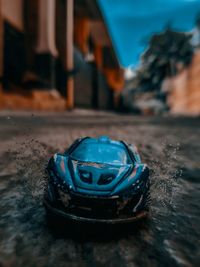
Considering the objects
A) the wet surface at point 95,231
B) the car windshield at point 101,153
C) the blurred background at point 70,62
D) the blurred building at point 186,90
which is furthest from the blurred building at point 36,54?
the blurred building at point 186,90

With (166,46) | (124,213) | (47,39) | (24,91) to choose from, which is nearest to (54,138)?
(124,213)

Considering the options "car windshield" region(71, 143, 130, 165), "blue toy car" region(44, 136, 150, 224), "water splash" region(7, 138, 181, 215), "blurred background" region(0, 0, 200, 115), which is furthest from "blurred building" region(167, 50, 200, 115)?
"blue toy car" region(44, 136, 150, 224)

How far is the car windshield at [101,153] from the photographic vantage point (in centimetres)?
352

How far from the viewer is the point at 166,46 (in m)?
70.3

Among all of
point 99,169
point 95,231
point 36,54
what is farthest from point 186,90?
point 95,231

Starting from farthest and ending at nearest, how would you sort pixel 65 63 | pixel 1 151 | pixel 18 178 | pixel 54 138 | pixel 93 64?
pixel 93 64, pixel 65 63, pixel 54 138, pixel 1 151, pixel 18 178

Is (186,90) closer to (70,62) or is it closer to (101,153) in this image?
(70,62)

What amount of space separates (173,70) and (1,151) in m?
62.0

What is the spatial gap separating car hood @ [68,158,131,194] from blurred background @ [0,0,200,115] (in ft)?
37.1

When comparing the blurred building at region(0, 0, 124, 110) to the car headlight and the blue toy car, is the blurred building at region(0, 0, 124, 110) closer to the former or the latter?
the blue toy car

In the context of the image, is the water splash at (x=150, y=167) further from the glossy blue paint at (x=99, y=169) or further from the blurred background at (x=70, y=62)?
the blurred background at (x=70, y=62)

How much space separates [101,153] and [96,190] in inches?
37.1

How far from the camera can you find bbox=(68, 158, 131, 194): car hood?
283cm

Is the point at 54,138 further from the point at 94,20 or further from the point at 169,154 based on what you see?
the point at 94,20
